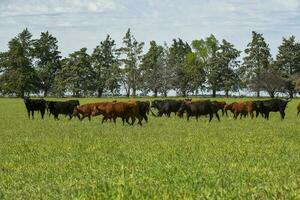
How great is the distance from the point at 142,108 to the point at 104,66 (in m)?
99.9

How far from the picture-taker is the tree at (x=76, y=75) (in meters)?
117

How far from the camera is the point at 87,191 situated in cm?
870

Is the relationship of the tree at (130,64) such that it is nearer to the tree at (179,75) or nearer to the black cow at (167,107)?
the tree at (179,75)

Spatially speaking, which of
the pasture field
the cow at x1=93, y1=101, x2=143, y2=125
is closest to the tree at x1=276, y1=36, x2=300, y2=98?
the cow at x1=93, y1=101, x2=143, y2=125

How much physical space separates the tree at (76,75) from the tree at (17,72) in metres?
6.23

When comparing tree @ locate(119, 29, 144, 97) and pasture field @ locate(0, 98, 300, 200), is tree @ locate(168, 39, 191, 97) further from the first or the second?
pasture field @ locate(0, 98, 300, 200)

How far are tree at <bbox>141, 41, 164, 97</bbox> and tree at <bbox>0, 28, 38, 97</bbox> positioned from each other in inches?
1045

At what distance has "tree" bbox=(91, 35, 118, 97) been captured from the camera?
121m

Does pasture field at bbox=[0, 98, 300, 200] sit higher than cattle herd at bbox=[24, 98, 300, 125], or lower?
lower

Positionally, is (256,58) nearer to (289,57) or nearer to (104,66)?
(289,57)

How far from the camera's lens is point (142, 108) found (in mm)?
29406

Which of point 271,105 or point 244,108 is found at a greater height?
point 271,105

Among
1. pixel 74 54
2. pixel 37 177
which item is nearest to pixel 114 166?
pixel 37 177

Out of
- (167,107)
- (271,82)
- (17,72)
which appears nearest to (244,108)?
(167,107)
